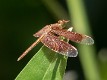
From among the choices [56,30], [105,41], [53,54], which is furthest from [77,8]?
[53,54]

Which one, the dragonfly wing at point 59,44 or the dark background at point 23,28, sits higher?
the dragonfly wing at point 59,44

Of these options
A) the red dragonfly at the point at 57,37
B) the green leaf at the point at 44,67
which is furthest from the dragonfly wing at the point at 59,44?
the green leaf at the point at 44,67

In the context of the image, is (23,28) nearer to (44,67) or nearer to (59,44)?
(59,44)

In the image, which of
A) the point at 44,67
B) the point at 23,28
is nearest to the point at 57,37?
the point at 44,67

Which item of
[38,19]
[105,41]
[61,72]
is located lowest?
[105,41]

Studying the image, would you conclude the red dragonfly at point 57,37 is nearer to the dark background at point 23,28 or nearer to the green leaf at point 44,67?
the green leaf at point 44,67

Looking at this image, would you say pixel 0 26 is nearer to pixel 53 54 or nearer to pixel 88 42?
pixel 88 42
